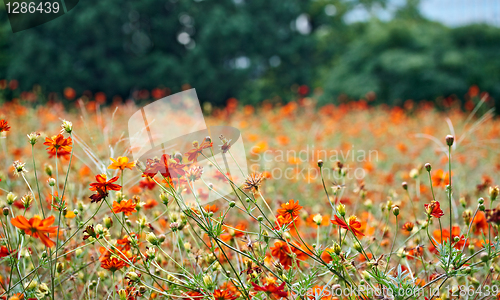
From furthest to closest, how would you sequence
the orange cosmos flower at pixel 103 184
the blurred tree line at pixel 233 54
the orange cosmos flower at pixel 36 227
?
the blurred tree line at pixel 233 54 → the orange cosmos flower at pixel 103 184 → the orange cosmos flower at pixel 36 227

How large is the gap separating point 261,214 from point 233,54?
7.69m

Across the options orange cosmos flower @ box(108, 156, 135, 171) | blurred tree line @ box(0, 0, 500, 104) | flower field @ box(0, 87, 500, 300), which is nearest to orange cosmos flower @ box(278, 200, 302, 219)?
flower field @ box(0, 87, 500, 300)

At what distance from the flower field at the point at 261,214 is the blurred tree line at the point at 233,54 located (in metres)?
2.09

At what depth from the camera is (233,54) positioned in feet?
27.8

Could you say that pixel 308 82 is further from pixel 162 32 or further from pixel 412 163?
pixel 412 163

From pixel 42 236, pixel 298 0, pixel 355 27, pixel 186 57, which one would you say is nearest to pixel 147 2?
pixel 186 57

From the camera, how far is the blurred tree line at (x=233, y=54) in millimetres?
6254

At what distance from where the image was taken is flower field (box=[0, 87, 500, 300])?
694 millimetres

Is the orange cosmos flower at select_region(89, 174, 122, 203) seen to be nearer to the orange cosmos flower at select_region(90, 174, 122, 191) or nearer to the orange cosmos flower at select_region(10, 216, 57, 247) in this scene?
the orange cosmos flower at select_region(90, 174, 122, 191)

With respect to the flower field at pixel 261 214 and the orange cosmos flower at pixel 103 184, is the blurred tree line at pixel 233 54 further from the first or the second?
the orange cosmos flower at pixel 103 184
